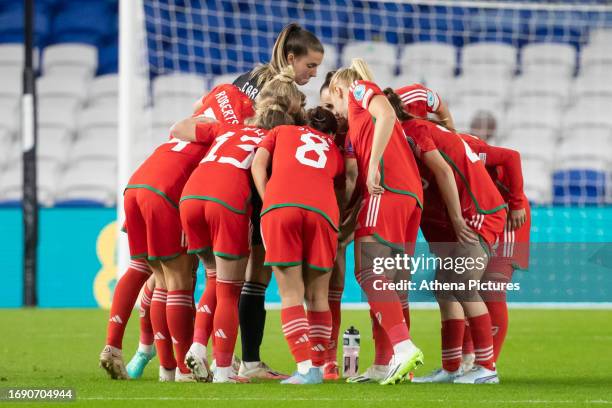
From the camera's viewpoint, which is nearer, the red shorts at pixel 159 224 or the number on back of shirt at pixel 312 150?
the number on back of shirt at pixel 312 150

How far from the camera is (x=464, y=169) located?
18.3ft

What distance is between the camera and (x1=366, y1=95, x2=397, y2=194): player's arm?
5207mm

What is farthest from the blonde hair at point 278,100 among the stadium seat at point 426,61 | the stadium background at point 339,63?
the stadium seat at point 426,61

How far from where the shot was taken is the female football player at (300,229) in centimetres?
505

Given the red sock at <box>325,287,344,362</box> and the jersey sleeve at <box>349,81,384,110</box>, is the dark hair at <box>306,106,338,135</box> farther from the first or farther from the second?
the red sock at <box>325,287,344,362</box>

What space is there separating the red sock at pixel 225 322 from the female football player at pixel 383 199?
609mm

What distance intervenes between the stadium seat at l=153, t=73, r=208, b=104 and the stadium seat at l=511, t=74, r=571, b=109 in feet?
13.8

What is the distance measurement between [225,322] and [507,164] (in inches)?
69.5

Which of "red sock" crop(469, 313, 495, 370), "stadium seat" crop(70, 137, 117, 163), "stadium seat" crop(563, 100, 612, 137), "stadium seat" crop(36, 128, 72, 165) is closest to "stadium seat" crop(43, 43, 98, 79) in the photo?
"stadium seat" crop(36, 128, 72, 165)

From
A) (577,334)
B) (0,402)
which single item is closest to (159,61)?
(577,334)

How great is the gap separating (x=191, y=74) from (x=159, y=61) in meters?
1.06

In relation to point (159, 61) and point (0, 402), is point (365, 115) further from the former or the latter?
point (159, 61)

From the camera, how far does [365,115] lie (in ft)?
17.9

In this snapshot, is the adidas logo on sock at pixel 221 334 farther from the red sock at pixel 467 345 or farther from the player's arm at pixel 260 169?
the red sock at pixel 467 345
